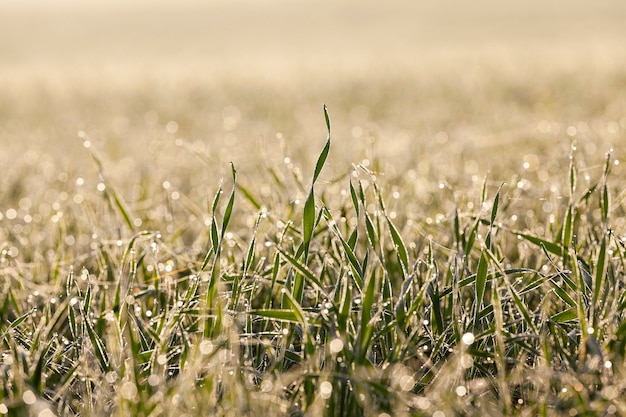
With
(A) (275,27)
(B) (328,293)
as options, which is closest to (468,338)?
(B) (328,293)

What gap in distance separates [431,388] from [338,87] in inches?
245

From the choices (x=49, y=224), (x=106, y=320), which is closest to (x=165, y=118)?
(x=49, y=224)

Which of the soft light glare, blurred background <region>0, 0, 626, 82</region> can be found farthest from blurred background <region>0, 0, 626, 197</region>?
blurred background <region>0, 0, 626, 82</region>

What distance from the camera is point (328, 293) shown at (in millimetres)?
1411

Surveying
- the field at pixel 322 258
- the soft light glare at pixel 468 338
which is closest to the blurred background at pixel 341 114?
the field at pixel 322 258

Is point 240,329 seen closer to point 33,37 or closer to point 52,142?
point 52,142

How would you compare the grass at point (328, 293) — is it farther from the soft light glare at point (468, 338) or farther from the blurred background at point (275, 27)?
the blurred background at point (275, 27)

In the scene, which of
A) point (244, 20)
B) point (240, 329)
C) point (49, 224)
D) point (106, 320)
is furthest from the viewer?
point (244, 20)

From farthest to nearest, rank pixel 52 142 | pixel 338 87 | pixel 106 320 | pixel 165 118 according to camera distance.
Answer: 1. pixel 338 87
2. pixel 165 118
3. pixel 52 142
4. pixel 106 320

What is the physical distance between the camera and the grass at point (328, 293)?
103 cm

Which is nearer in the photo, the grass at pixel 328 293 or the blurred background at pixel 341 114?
the grass at pixel 328 293

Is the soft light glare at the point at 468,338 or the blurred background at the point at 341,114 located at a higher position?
the soft light glare at the point at 468,338

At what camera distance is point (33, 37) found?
1006 inches

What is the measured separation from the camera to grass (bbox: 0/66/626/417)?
1.03 meters
